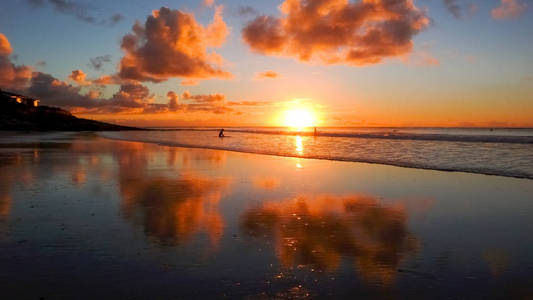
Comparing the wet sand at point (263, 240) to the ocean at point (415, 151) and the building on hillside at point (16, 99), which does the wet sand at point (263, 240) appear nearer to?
the ocean at point (415, 151)

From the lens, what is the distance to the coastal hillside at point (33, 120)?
103262mm

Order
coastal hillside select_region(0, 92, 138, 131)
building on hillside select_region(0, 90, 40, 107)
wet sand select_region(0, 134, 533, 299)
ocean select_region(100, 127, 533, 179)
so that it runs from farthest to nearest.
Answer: building on hillside select_region(0, 90, 40, 107) → coastal hillside select_region(0, 92, 138, 131) → ocean select_region(100, 127, 533, 179) → wet sand select_region(0, 134, 533, 299)

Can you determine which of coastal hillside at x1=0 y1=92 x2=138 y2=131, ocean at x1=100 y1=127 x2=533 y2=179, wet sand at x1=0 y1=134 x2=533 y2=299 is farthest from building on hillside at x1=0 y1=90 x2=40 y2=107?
wet sand at x1=0 y1=134 x2=533 y2=299

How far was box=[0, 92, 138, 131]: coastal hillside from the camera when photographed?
339 feet

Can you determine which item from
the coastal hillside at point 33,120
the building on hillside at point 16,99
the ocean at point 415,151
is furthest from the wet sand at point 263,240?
the building on hillside at point 16,99

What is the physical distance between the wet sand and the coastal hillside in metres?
108

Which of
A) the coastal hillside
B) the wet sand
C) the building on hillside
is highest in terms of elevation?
the building on hillside

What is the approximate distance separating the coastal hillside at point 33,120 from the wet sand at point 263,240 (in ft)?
355

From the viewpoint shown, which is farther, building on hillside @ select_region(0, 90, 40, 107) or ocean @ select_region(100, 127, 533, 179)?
building on hillside @ select_region(0, 90, 40, 107)

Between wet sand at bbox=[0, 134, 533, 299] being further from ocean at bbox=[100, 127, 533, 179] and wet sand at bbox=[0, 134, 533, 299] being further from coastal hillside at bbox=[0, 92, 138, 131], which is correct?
coastal hillside at bbox=[0, 92, 138, 131]

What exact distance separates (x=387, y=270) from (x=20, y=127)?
11994cm

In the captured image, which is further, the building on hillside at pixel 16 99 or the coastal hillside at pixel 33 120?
the building on hillside at pixel 16 99

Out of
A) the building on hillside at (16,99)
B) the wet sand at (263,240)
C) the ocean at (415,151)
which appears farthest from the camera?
the building on hillside at (16,99)

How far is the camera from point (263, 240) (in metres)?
7.79
